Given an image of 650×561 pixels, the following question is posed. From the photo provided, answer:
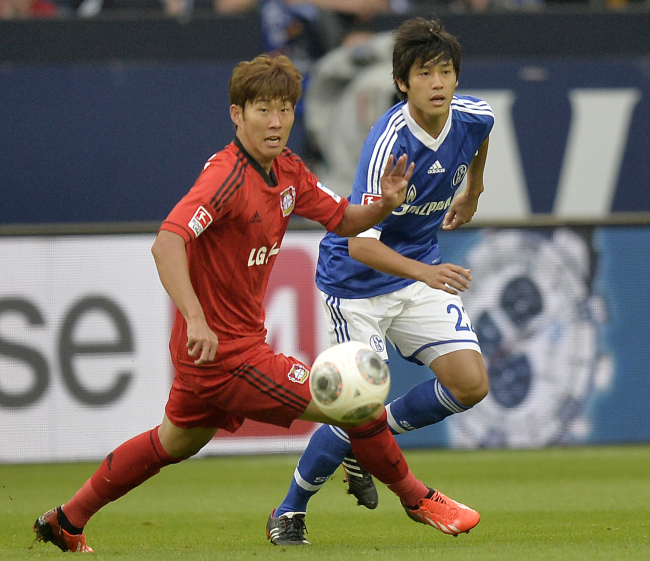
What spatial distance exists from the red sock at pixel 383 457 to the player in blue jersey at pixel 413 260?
112 mm

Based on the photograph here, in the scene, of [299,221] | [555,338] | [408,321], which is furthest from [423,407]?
[299,221]

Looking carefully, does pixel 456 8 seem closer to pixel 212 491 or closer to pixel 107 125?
pixel 107 125

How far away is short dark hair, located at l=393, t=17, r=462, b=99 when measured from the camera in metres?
5.15

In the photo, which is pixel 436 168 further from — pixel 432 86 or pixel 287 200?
pixel 287 200

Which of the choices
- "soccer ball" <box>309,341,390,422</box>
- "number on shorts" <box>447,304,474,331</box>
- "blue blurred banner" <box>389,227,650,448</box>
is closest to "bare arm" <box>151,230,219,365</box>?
"soccer ball" <box>309,341,390,422</box>

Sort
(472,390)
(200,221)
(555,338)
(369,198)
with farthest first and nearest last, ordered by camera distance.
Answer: (555,338) → (472,390) → (369,198) → (200,221)

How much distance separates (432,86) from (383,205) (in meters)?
0.74

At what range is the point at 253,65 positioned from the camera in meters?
4.50

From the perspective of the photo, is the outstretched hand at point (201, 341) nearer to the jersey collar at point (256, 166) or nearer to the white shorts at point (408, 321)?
the jersey collar at point (256, 166)

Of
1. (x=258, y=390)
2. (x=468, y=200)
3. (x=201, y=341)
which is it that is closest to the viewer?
(x=201, y=341)

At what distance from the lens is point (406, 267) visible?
16.1 ft

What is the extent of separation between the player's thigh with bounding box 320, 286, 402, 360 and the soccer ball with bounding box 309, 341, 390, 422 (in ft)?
2.79

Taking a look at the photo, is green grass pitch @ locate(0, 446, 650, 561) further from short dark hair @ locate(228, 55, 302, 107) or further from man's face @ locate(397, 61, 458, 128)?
man's face @ locate(397, 61, 458, 128)

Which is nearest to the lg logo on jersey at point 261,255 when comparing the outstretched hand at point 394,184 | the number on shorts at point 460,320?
the outstretched hand at point 394,184
